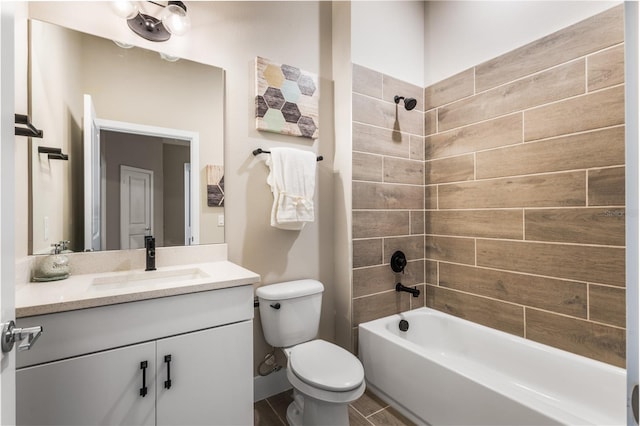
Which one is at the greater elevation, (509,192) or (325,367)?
(509,192)

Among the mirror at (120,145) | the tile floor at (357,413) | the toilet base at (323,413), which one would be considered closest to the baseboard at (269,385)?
the tile floor at (357,413)

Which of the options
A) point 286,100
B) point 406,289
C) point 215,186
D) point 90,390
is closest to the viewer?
point 90,390

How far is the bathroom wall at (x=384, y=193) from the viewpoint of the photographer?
202cm

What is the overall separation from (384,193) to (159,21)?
5.46 feet

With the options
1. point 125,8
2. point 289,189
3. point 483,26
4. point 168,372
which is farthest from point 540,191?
point 125,8

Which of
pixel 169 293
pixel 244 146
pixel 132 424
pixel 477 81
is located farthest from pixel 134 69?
pixel 477 81

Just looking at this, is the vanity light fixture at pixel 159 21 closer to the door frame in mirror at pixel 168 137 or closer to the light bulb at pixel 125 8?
the light bulb at pixel 125 8

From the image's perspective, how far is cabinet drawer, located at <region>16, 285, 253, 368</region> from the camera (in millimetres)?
941

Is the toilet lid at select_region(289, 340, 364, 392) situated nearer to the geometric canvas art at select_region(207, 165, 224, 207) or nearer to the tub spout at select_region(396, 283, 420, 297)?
the tub spout at select_region(396, 283, 420, 297)

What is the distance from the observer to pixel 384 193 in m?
2.14

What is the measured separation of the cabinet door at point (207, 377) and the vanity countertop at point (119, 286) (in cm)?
20

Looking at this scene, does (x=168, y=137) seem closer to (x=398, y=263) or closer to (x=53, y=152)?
(x=53, y=152)

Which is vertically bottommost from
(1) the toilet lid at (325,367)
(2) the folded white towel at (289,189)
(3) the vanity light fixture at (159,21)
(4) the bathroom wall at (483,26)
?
(1) the toilet lid at (325,367)

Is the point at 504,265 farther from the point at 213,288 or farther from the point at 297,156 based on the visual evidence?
the point at 213,288
